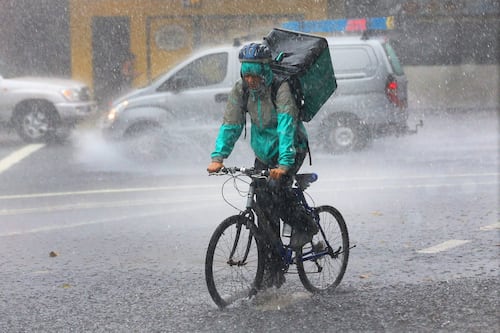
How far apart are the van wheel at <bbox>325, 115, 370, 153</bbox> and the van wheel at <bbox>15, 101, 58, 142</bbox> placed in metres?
6.07

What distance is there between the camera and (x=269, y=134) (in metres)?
6.48

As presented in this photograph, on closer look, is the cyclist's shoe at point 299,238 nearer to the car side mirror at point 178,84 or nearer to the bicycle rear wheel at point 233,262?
the bicycle rear wheel at point 233,262

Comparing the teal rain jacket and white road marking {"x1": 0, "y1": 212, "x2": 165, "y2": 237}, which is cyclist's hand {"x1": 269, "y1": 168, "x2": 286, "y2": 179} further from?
white road marking {"x1": 0, "y1": 212, "x2": 165, "y2": 237}

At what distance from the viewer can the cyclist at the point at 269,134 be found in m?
6.25

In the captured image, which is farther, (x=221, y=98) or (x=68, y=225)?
(x=221, y=98)

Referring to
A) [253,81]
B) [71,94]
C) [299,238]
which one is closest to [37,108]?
[71,94]

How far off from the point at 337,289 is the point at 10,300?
7.18 ft

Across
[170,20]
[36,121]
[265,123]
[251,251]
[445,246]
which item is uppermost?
[170,20]

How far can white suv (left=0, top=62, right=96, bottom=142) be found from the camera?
1980cm

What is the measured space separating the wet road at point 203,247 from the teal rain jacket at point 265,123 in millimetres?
982

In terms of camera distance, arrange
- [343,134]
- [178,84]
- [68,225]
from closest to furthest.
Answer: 1. [68,225]
2. [178,84]
3. [343,134]

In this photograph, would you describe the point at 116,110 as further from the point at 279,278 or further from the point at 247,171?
the point at 247,171

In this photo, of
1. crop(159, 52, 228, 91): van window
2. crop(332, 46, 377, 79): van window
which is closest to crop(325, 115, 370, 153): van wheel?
crop(332, 46, 377, 79): van window

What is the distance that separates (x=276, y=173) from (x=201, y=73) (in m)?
10.2
